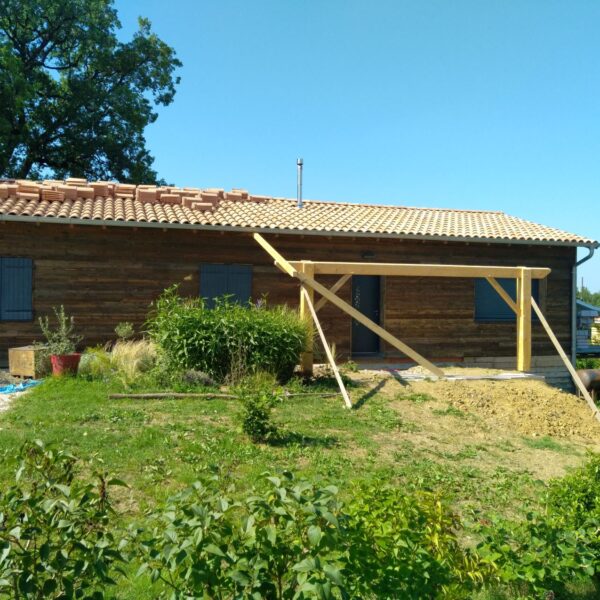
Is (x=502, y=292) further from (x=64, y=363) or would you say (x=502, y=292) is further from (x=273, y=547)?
(x=273, y=547)

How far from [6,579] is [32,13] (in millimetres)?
27137

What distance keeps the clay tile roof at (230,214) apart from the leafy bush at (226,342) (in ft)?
10.0

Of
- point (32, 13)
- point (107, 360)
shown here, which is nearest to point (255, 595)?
point (107, 360)

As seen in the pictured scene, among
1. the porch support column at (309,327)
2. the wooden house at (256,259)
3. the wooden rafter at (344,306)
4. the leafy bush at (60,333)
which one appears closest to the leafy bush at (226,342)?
the porch support column at (309,327)

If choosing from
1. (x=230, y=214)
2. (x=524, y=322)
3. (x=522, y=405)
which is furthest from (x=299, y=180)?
(x=522, y=405)

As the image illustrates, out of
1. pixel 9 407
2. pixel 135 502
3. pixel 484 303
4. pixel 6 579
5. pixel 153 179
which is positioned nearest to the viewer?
pixel 6 579

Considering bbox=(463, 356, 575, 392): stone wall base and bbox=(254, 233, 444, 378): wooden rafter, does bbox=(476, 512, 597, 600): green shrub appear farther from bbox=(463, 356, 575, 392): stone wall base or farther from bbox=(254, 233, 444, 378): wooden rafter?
bbox=(463, 356, 575, 392): stone wall base

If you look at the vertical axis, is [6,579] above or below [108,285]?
below

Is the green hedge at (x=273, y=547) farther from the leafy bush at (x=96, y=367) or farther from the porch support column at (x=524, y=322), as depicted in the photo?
the porch support column at (x=524, y=322)

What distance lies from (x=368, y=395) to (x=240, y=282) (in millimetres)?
Result: 4670

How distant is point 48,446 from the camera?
112 inches

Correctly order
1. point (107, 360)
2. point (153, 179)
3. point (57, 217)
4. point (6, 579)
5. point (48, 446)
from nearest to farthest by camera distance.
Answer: point (6, 579) < point (48, 446) < point (107, 360) < point (57, 217) < point (153, 179)

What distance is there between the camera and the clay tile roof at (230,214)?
39.6 ft

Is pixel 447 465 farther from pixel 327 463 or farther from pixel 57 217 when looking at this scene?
A: pixel 57 217
